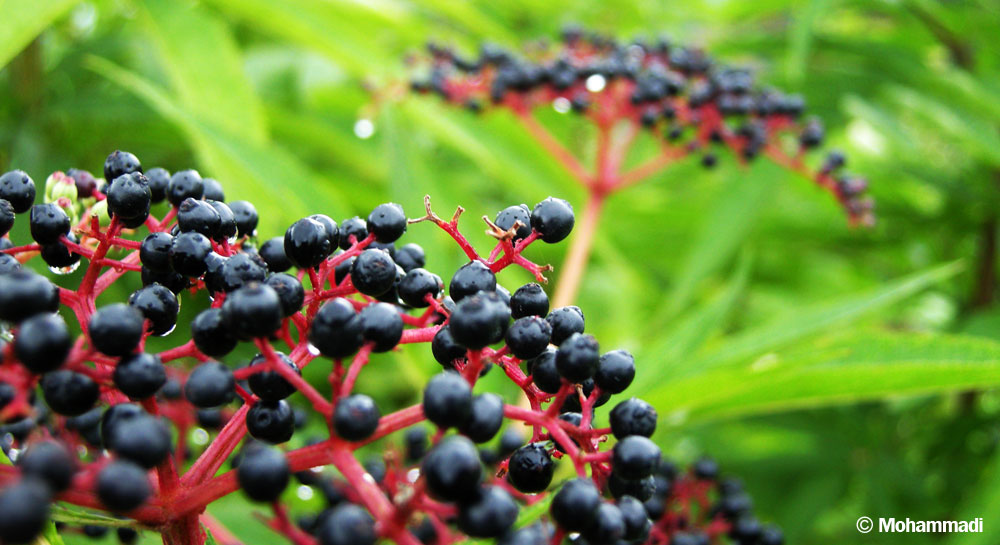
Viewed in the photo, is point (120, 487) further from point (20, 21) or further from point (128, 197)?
point (20, 21)

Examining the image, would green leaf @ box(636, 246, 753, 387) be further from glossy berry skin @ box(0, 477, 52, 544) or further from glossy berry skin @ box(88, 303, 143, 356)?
glossy berry skin @ box(0, 477, 52, 544)

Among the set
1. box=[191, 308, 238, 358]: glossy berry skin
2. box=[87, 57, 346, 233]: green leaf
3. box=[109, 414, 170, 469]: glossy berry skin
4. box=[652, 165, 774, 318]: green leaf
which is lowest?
box=[109, 414, 170, 469]: glossy berry skin

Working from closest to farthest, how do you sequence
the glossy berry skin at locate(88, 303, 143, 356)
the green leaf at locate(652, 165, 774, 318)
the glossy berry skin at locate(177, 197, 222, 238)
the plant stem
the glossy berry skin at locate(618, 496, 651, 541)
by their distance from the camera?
1. the glossy berry skin at locate(88, 303, 143, 356)
2. the glossy berry skin at locate(618, 496, 651, 541)
3. the glossy berry skin at locate(177, 197, 222, 238)
4. the plant stem
5. the green leaf at locate(652, 165, 774, 318)

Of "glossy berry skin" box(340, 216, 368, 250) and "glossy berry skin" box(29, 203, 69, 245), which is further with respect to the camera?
"glossy berry skin" box(340, 216, 368, 250)

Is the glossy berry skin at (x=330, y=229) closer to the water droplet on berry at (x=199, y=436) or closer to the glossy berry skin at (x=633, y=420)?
the glossy berry skin at (x=633, y=420)

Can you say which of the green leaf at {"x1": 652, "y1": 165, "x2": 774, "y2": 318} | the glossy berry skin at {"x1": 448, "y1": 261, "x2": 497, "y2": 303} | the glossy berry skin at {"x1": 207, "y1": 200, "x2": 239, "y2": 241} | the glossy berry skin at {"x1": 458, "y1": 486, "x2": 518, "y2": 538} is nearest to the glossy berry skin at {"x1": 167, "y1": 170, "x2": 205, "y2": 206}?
the glossy berry skin at {"x1": 207, "y1": 200, "x2": 239, "y2": 241}

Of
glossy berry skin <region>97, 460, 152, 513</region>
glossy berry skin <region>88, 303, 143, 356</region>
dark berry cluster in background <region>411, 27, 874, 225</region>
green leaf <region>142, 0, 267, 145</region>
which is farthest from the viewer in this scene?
dark berry cluster in background <region>411, 27, 874, 225</region>

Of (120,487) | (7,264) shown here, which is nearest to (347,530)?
(120,487)

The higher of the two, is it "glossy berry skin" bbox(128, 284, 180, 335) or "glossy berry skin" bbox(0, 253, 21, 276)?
"glossy berry skin" bbox(128, 284, 180, 335)
